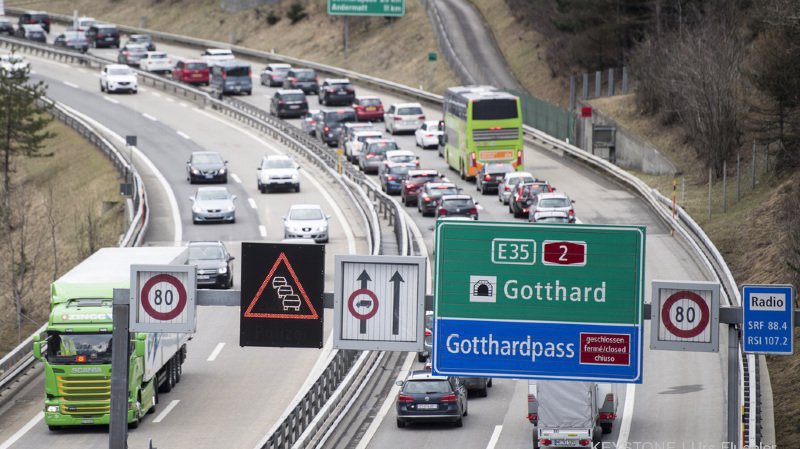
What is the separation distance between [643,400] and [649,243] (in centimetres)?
1648

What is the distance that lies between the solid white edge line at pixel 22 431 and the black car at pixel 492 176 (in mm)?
30996

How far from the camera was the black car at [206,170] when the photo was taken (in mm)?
64250

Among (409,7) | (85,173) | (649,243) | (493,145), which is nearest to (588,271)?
(649,243)

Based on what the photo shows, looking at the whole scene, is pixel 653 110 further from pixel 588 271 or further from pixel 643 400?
pixel 588 271

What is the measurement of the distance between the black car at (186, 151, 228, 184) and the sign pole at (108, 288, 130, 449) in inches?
1784

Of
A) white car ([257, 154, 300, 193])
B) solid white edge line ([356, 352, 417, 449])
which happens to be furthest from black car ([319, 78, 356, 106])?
solid white edge line ([356, 352, 417, 449])

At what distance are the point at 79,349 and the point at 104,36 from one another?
281ft

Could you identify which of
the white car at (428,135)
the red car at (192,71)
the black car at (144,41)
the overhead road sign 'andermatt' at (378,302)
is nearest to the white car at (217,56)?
the red car at (192,71)

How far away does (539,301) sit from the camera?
19.5m

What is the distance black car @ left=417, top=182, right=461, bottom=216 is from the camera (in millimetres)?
55969

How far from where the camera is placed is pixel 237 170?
2672 inches

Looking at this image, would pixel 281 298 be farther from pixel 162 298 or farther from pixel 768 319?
pixel 768 319

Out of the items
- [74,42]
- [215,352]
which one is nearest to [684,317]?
[215,352]

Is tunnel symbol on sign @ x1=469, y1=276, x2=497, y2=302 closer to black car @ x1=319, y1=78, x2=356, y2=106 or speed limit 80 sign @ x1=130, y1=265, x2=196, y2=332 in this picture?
speed limit 80 sign @ x1=130, y1=265, x2=196, y2=332
